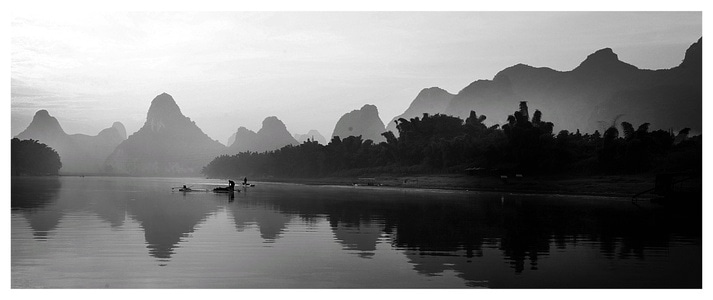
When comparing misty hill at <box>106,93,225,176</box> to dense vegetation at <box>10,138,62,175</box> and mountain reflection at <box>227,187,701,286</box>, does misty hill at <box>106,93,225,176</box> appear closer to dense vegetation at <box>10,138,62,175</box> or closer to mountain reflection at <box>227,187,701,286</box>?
dense vegetation at <box>10,138,62,175</box>

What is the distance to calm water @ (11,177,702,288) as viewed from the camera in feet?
38.0

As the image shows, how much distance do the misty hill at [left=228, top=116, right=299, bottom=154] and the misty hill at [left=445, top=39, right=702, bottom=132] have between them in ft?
278

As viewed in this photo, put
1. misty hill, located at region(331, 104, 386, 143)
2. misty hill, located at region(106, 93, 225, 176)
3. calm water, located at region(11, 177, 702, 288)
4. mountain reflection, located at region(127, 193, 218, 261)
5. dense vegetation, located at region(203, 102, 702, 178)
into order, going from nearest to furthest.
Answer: calm water, located at region(11, 177, 702, 288)
mountain reflection, located at region(127, 193, 218, 261)
dense vegetation, located at region(203, 102, 702, 178)
misty hill, located at region(331, 104, 386, 143)
misty hill, located at region(106, 93, 225, 176)

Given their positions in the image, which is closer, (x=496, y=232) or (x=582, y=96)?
(x=496, y=232)

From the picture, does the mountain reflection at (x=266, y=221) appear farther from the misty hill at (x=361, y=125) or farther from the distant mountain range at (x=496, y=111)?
the misty hill at (x=361, y=125)

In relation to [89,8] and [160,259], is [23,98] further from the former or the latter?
[160,259]

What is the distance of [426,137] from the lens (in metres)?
95.1

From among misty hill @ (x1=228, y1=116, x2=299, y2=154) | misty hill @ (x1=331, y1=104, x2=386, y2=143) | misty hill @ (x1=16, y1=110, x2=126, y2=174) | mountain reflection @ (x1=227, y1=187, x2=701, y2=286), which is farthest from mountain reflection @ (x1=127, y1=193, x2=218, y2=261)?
misty hill @ (x1=228, y1=116, x2=299, y2=154)

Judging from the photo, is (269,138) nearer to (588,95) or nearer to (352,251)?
(588,95)

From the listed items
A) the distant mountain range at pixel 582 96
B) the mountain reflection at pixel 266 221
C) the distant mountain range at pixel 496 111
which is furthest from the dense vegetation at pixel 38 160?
the distant mountain range at pixel 582 96

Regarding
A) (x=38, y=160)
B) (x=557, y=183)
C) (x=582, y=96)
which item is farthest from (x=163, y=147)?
(x=557, y=183)

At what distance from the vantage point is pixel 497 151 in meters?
66.1

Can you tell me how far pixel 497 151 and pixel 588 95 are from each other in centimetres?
3012

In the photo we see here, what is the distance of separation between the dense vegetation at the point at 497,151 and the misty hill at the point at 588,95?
7.46 feet
